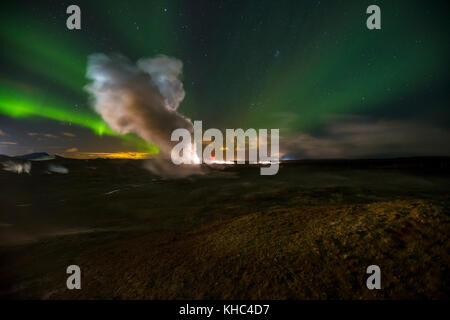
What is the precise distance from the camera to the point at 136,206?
1332cm

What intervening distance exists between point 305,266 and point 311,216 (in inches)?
120

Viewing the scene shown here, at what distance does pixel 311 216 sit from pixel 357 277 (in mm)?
3125

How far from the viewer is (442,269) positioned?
329cm
